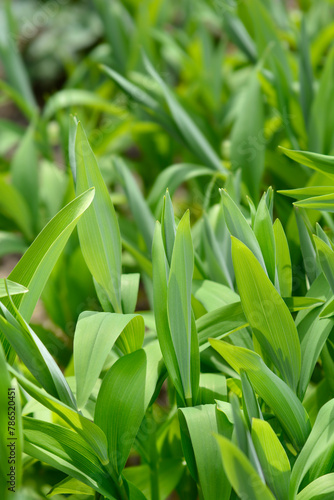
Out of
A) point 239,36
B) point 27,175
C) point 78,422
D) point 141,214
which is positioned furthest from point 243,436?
point 239,36

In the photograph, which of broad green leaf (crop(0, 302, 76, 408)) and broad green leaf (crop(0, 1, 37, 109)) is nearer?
broad green leaf (crop(0, 302, 76, 408))

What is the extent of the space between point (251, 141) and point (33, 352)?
0.54 metres

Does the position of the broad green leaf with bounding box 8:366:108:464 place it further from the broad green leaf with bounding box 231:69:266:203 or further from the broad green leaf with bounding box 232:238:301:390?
the broad green leaf with bounding box 231:69:266:203

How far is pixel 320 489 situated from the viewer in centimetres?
37

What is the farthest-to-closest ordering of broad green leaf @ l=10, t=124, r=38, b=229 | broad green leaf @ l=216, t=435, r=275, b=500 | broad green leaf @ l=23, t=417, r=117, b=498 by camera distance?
1. broad green leaf @ l=10, t=124, r=38, b=229
2. broad green leaf @ l=23, t=417, r=117, b=498
3. broad green leaf @ l=216, t=435, r=275, b=500

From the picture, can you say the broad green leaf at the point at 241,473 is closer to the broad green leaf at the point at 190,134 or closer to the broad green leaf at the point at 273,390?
the broad green leaf at the point at 273,390

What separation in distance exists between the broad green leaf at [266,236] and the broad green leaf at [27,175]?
22.5 inches

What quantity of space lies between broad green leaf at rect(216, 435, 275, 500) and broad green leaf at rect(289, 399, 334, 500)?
4cm

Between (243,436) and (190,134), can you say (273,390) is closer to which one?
(243,436)

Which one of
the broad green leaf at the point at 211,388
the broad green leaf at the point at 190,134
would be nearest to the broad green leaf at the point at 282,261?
the broad green leaf at the point at 211,388

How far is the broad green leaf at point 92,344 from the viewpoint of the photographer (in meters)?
0.41

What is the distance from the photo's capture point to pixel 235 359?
0.41 meters

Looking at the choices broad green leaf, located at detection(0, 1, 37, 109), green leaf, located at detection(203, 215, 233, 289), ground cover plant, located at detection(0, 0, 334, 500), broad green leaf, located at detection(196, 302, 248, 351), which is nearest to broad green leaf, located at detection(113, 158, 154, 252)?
ground cover plant, located at detection(0, 0, 334, 500)

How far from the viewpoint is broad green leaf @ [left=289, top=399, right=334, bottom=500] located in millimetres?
384
